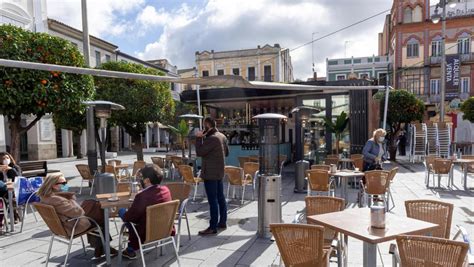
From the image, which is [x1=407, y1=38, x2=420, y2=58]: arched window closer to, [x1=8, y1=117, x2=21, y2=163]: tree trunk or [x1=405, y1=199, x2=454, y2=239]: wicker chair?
[x1=405, y1=199, x2=454, y2=239]: wicker chair

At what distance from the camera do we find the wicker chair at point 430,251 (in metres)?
1.97

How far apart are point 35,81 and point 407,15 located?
32920 millimetres

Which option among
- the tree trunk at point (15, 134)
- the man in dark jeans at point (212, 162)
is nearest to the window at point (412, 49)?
the man in dark jeans at point (212, 162)

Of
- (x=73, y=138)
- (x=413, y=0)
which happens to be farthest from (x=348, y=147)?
(x=413, y=0)

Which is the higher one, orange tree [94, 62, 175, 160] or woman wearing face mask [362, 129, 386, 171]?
orange tree [94, 62, 175, 160]

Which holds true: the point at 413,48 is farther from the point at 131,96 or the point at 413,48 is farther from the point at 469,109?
the point at 131,96

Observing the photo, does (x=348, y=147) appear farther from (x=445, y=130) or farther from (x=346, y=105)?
(x=445, y=130)

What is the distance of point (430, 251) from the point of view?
2070 millimetres

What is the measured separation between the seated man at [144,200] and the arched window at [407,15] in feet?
109

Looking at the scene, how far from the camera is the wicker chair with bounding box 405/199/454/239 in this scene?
3019 mm

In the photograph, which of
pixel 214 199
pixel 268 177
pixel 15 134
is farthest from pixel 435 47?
pixel 15 134

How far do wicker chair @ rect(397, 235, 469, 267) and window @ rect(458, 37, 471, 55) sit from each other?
1294 inches

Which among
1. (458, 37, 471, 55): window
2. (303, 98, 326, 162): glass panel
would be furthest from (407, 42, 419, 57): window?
(303, 98, 326, 162): glass panel

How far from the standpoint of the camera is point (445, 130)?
45.8ft
